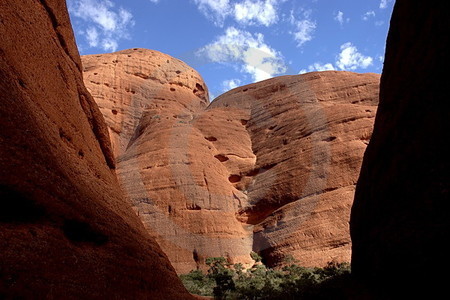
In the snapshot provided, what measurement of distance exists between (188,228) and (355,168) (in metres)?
12.6

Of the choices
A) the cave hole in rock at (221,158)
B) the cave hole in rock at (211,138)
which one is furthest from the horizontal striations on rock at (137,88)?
the cave hole in rock at (221,158)

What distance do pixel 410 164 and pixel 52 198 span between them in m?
6.87

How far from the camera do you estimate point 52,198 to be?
262 inches

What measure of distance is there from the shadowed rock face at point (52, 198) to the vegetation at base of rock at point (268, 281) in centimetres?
471

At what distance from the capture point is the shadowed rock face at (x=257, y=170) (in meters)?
26.1

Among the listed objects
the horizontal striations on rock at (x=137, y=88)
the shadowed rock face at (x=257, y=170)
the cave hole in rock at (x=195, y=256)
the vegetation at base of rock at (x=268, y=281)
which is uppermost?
the horizontal striations on rock at (x=137, y=88)

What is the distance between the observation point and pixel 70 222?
6863 mm

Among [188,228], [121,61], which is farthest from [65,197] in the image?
[121,61]

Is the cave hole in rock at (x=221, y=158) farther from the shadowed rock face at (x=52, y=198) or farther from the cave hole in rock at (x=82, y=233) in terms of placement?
the cave hole in rock at (x=82, y=233)

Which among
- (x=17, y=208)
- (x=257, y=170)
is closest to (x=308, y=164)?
(x=257, y=170)

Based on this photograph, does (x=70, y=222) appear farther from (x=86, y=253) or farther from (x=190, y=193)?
(x=190, y=193)

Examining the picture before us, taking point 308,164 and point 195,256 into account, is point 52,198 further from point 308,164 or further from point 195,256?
point 308,164

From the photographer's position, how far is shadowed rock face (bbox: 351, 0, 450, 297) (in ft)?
22.7

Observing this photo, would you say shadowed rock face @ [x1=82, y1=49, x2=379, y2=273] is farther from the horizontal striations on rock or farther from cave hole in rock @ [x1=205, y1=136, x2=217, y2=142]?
the horizontal striations on rock
